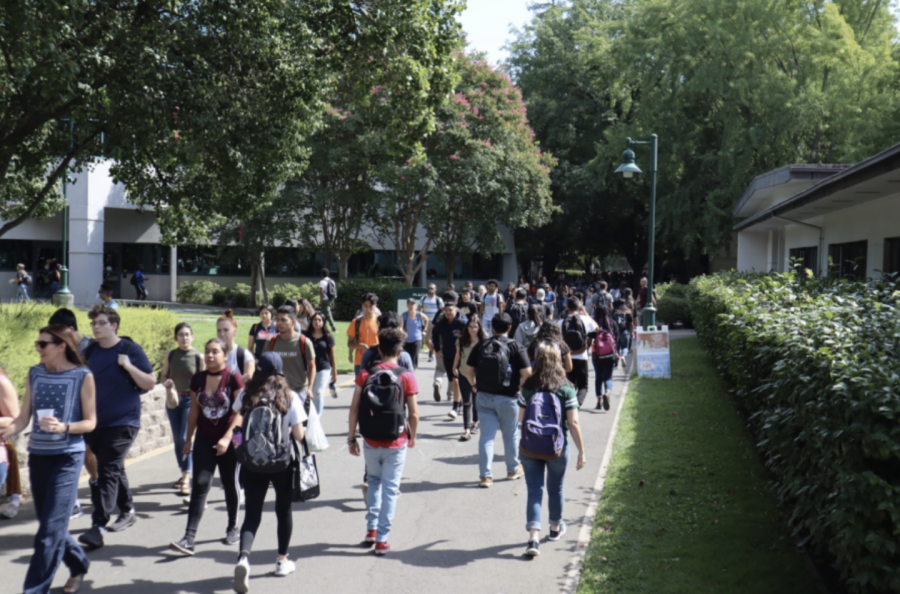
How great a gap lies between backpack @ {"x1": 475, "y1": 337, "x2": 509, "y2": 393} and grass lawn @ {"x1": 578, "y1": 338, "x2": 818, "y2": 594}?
1.56 m

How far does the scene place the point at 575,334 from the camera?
1064 centimetres

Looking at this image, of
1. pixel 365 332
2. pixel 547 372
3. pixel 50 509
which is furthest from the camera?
pixel 365 332

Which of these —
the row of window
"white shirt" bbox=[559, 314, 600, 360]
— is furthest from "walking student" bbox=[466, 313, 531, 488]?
the row of window

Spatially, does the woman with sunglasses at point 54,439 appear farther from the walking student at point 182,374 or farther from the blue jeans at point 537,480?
the blue jeans at point 537,480

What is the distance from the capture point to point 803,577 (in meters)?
5.38

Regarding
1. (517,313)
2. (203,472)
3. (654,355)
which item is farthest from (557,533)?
(654,355)

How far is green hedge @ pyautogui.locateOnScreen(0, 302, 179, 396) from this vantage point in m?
8.23

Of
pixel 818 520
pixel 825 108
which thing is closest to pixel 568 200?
pixel 825 108

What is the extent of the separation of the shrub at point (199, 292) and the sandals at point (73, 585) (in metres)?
31.5

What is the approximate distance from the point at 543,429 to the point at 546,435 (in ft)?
0.18

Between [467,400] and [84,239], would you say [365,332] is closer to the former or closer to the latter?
[467,400]

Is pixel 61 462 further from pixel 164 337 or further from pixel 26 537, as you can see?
pixel 164 337

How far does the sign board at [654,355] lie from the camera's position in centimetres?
1459

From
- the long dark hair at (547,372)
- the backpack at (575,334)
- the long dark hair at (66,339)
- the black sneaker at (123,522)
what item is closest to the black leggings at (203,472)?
the black sneaker at (123,522)
